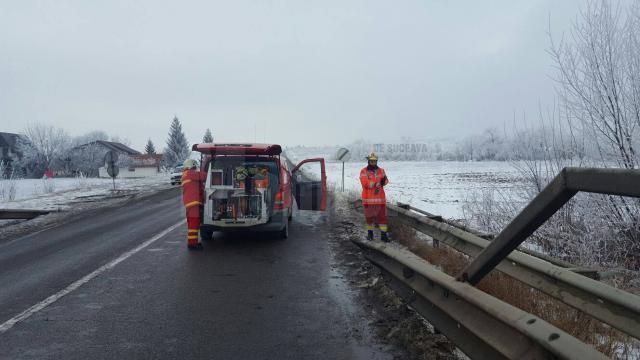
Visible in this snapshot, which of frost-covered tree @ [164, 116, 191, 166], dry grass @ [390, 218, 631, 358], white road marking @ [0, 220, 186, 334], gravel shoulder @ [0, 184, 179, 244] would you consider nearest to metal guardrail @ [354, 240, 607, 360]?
dry grass @ [390, 218, 631, 358]

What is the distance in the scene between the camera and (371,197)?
8641 millimetres

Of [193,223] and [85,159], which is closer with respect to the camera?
[193,223]

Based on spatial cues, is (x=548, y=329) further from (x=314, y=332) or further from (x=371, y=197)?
(x=371, y=197)

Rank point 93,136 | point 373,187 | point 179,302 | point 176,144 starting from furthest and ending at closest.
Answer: point 93,136 → point 176,144 → point 373,187 → point 179,302

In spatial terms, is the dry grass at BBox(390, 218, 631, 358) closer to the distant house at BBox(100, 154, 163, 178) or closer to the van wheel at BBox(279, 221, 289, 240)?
the van wheel at BBox(279, 221, 289, 240)

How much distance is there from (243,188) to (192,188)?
970mm

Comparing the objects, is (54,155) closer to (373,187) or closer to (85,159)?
(85,159)

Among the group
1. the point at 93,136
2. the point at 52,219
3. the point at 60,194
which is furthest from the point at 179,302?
the point at 93,136

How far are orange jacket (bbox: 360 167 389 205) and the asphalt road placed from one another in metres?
1.27

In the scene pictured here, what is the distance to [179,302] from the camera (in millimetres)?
5121

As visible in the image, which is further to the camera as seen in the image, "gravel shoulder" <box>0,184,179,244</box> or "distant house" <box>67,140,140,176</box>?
"distant house" <box>67,140,140,176</box>

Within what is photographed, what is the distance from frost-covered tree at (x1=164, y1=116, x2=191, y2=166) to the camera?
276 ft

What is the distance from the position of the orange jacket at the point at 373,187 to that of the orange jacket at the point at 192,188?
312 centimetres

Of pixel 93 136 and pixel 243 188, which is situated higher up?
pixel 93 136
